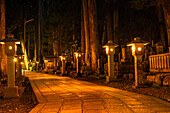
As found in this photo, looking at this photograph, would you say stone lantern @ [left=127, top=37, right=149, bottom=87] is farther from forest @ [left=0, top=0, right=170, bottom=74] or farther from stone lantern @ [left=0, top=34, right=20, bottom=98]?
forest @ [left=0, top=0, right=170, bottom=74]

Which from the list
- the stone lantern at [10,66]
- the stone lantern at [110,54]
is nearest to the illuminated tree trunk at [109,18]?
the stone lantern at [110,54]

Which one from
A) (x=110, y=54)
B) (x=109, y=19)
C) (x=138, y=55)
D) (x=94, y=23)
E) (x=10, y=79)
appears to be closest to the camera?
(x=10, y=79)

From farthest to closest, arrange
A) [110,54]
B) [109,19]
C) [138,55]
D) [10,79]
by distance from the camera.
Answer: [109,19]
[110,54]
[138,55]
[10,79]

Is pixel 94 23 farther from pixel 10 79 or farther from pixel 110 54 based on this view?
pixel 10 79

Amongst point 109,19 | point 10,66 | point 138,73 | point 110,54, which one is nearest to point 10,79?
point 10,66

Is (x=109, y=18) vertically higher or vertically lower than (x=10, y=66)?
higher

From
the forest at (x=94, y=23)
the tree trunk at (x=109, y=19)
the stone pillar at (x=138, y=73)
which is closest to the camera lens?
the stone pillar at (x=138, y=73)

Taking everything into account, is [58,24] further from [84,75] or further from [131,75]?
[131,75]

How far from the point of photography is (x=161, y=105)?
555 cm

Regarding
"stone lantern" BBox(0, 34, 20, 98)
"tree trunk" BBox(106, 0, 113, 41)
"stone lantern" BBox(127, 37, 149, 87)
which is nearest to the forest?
"tree trunk" BBox(106, 0, 113, 41)

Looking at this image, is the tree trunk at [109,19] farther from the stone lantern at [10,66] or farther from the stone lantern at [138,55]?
the stone lantern at [10,66]

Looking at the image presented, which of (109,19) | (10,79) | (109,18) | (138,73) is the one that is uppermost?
(109,18)

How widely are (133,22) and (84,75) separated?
1704cm

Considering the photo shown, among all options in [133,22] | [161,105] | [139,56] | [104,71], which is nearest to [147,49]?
[104,71]
